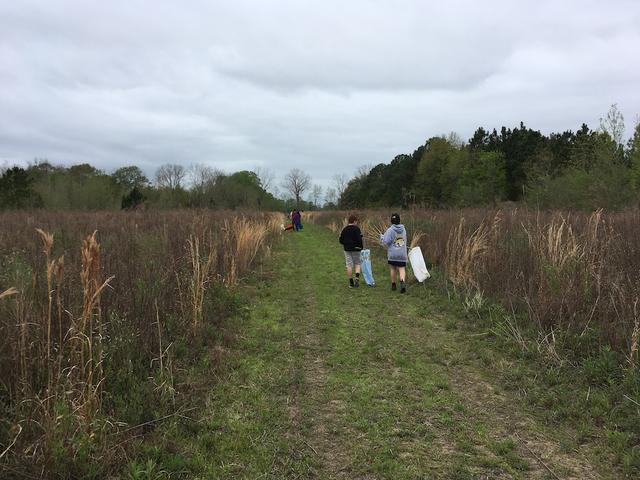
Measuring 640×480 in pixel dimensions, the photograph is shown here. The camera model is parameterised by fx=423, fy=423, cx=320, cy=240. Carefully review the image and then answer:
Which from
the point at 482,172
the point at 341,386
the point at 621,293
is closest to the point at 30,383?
the point at 341,386

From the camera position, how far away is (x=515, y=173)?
165ft

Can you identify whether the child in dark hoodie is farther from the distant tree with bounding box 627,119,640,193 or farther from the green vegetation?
the distant tree with bounding box 627,119,640,193

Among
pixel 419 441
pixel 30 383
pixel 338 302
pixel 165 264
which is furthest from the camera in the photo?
pixel 338 302

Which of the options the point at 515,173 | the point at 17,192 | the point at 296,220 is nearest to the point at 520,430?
the point at 296,220

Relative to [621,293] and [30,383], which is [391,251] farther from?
[30,383]

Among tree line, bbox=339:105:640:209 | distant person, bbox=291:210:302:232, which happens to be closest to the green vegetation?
tree line, bbox=339:105:640:209

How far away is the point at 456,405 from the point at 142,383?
9.36 feet

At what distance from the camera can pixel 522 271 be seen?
710cm

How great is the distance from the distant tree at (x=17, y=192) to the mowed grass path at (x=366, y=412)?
92.4 feet

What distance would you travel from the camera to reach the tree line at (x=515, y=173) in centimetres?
2011

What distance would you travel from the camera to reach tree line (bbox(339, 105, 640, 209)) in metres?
20.1

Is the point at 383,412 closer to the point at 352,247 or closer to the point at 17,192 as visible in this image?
the point at 352,247

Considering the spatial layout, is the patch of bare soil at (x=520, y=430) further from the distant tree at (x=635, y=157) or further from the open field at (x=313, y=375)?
the distant tree at (x=635, y=157)

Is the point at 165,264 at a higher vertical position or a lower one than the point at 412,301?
higher
